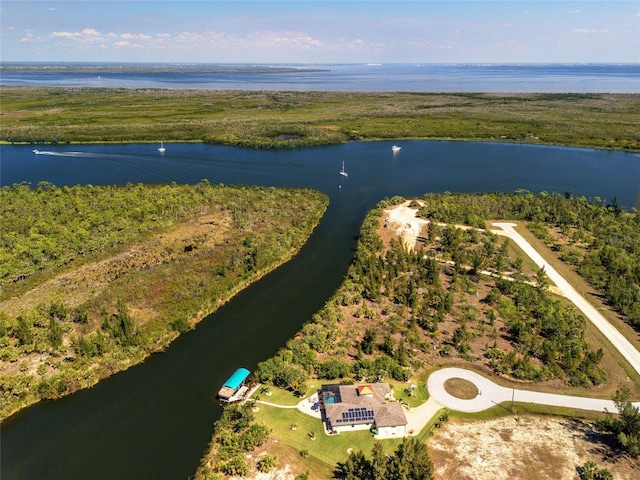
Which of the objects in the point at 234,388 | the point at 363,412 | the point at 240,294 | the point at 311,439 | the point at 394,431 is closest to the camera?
the point at 311,439

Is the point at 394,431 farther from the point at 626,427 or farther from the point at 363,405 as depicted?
the point at 626,427

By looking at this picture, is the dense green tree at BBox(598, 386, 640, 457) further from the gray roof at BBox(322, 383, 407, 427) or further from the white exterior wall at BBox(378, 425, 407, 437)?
the gray roof at BBox(322, 383, 407, 427)

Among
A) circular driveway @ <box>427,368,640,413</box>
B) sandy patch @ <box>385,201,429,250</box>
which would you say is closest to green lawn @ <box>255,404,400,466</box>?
circular driveway @ <box>427,368,640,413</box>

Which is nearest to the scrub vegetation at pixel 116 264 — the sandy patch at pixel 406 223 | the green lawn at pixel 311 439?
the sandy patch at pixel 406 223

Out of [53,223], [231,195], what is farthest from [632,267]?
[53,223]

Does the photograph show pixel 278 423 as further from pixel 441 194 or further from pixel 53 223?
pixel 441 194

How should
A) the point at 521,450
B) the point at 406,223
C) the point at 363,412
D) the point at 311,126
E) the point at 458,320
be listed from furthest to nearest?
the point at 311,126 → the point at 406,223 → the point at 458,320 → the point at 363,412 → the point at 521,450

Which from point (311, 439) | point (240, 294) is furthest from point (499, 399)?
point (240, 294)
